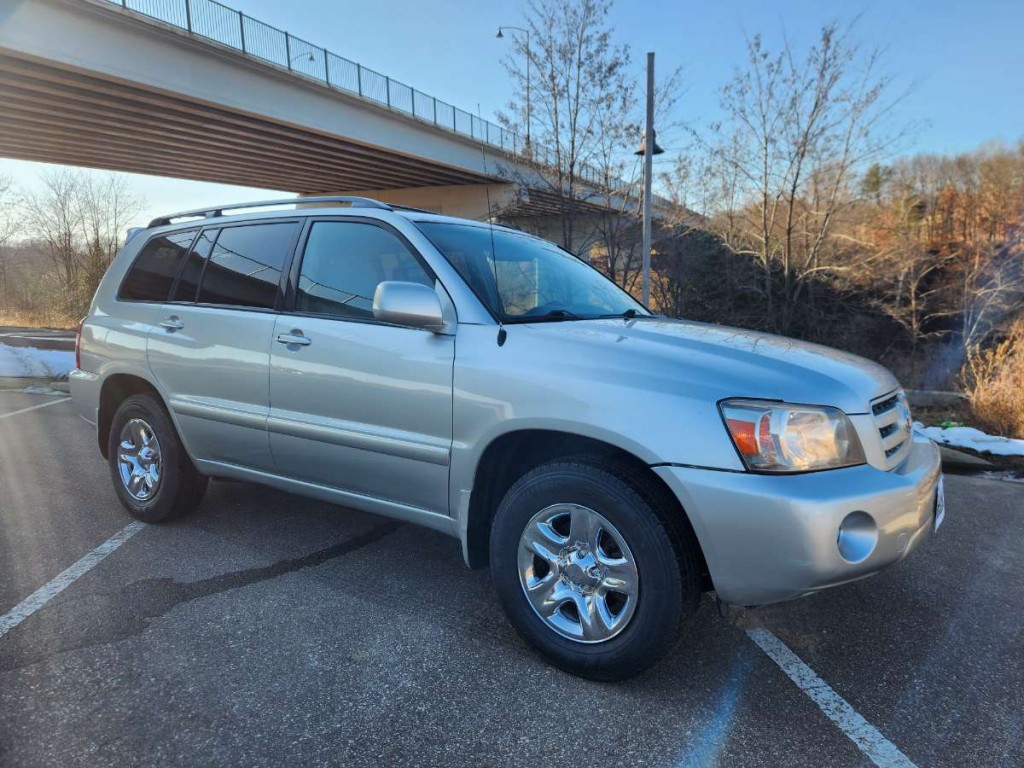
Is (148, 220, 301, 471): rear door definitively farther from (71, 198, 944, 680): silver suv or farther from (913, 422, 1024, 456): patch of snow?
(913, 422, 1024, 456): patch of snow

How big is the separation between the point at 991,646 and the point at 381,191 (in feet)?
119

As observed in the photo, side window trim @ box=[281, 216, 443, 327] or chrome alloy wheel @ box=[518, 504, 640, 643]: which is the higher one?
side window trim @ box=[281, 216, 443, 327]

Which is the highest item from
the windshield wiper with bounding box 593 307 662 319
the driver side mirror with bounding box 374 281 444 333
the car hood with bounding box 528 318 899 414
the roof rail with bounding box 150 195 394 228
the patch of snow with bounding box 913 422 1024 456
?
the roof rail with bounding box 150 195 394 228

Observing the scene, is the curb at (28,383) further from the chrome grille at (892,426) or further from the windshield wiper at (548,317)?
the chrome grille at (892,426)

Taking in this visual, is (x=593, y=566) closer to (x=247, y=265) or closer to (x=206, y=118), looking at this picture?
(x=247, y=265)

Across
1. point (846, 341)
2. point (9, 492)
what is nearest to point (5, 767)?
point (9, 492)

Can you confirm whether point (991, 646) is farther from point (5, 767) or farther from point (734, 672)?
point (5, 767)

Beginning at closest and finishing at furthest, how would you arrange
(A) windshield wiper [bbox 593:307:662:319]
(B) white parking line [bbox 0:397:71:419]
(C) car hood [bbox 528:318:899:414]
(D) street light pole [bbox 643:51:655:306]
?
1. (C) car hood [bbox 528:318:899:414]
2. (A) windshield wiper [bbox 593:307:662:319]
3. (B) white parking line [bbox 0:397:71:419]
4. (D) street light pole [bbox 643:51:655:306]

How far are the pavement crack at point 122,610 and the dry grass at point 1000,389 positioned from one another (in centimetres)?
666

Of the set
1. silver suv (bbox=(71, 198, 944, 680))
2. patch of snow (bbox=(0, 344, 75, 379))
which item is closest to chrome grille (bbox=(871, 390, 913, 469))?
silver suv (bbox=(71, 198, 944, 680))

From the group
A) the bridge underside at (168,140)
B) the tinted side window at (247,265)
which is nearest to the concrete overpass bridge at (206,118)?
the bridge underside at (168,140)

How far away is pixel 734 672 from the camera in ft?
8.38

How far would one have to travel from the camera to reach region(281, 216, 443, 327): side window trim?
118 inches

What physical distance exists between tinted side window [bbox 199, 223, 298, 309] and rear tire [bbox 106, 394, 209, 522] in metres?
0.83
